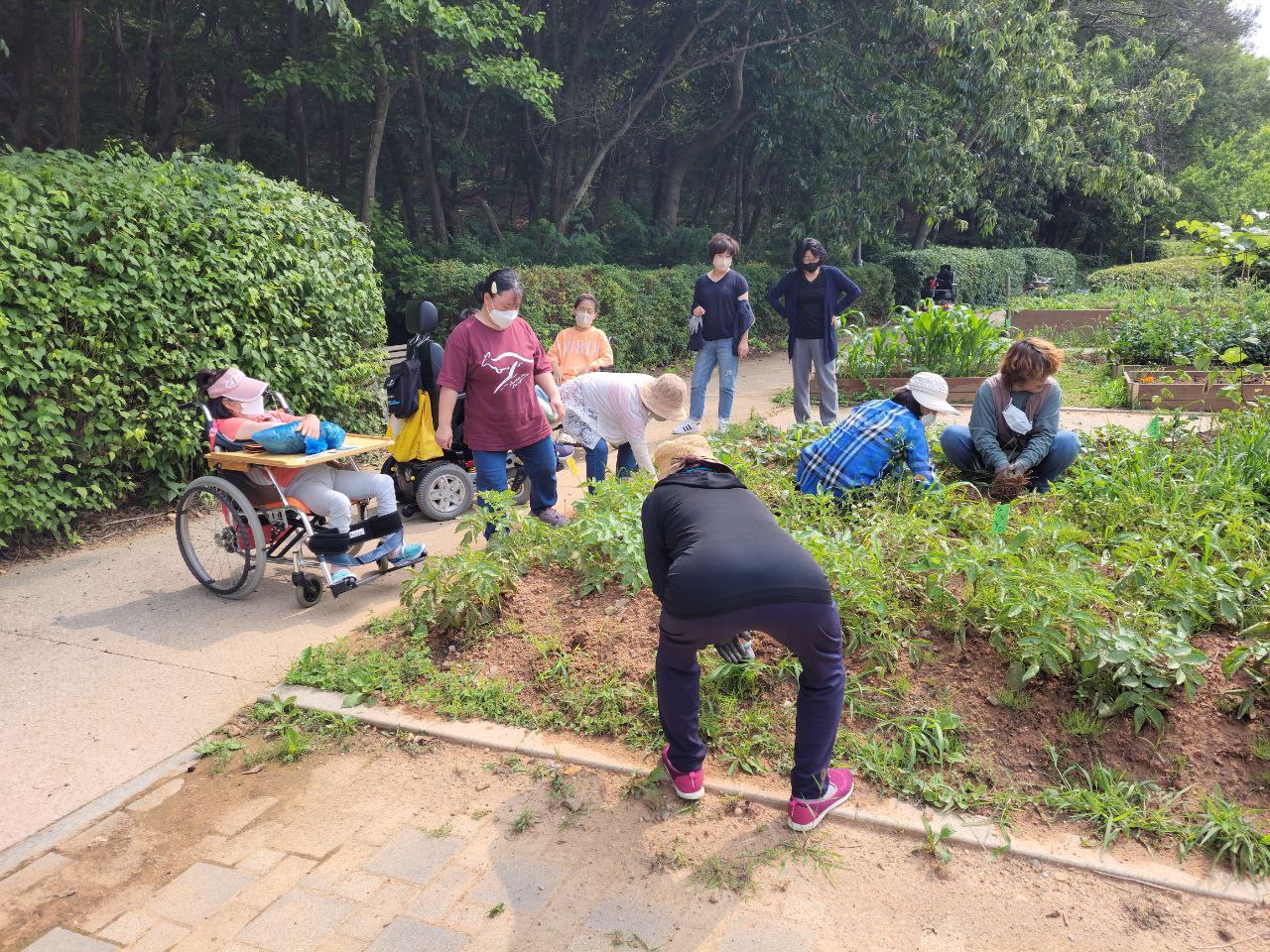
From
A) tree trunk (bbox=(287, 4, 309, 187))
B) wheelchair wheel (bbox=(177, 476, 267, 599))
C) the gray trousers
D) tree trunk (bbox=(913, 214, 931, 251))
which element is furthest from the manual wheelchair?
tree trunk (bbox=(913, 214, 931, 251))

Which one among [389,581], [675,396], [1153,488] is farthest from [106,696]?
[1153,488]

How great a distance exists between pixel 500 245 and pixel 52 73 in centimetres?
741

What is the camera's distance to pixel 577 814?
3.26m

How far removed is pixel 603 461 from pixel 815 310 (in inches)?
114

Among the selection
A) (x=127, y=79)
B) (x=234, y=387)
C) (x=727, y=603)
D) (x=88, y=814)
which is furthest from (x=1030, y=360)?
(x=127, y=79)

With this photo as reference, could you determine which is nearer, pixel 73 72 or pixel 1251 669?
pixel 1251 669

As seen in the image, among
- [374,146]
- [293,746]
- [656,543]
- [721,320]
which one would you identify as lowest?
[293,746]

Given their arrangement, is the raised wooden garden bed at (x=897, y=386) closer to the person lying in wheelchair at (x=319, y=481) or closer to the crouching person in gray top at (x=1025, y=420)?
the crouching person in gray top at (x=1025, y=420)

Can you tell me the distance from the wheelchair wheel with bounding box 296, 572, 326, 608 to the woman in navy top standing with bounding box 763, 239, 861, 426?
4561 mm

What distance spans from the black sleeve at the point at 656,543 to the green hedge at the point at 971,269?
1966 cm

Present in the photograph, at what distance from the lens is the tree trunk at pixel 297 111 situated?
539 inches

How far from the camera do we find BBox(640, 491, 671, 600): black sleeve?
316 cm

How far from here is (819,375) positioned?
27.8 ft

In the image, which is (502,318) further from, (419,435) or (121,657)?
(121,657)
